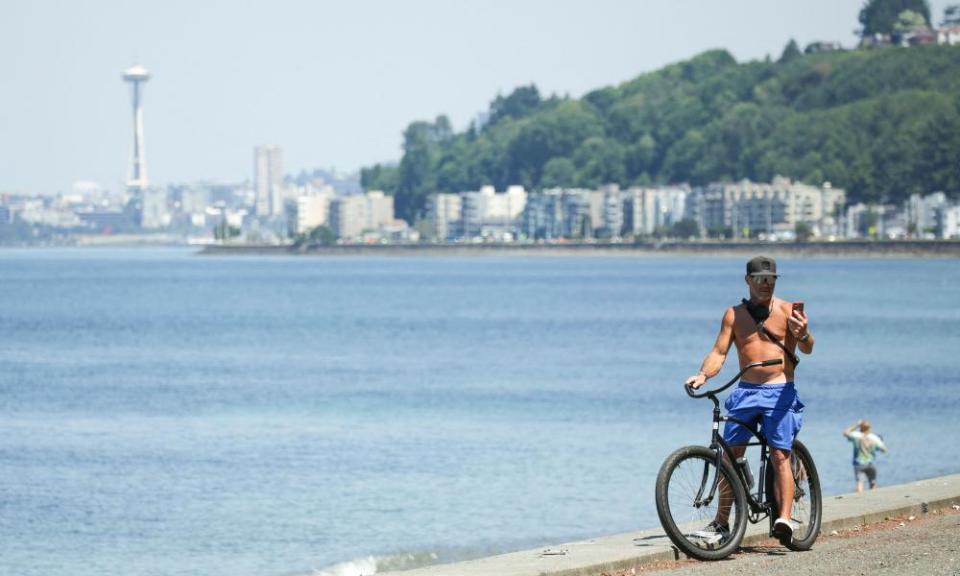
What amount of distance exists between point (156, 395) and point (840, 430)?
17.7m

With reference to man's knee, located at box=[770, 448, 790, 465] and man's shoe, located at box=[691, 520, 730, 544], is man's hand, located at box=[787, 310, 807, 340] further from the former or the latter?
man's shoe, located at box=[691, 520, 730, 544]

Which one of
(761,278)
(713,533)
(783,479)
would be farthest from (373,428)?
(761,278)

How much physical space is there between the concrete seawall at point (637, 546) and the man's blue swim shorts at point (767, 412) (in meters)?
0.90

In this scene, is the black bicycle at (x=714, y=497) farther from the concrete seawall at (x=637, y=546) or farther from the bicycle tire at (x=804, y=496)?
the concrete seawall at (x=637, y=546)

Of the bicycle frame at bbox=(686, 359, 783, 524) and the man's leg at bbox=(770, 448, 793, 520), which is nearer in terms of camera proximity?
the bicycle frame at bbox=(686, 359, 783, 524)

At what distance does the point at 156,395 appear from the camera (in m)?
46.8

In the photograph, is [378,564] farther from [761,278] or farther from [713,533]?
[761,278]

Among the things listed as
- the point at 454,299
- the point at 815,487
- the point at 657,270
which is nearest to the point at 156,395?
the point at 815,487

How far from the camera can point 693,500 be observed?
12820 mm

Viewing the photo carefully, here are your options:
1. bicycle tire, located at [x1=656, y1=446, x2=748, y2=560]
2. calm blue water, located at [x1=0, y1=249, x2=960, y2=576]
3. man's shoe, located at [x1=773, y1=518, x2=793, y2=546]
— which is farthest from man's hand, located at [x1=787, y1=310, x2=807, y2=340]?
calm blue water, located at [x1=0, y1=249, x2=960, y2=576]

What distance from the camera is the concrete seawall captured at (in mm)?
12555

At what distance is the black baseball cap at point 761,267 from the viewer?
12.8m

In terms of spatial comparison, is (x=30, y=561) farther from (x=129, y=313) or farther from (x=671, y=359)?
(x=129, y=313)

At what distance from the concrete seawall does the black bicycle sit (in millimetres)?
252
